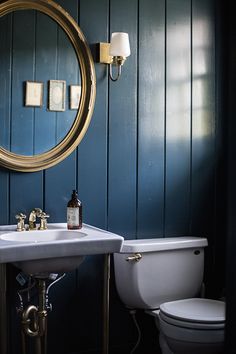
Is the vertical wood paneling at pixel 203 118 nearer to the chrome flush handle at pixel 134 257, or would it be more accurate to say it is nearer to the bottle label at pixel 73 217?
the chrome flush handle at pixel 134 257

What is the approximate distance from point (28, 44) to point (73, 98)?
327mm

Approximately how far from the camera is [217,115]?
2734 millimetres

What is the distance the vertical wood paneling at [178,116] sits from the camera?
102 inches

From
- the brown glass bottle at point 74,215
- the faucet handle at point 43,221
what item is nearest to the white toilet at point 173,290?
the brown glass bottle at point 74,215

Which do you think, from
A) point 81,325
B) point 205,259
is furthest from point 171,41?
point 81,325

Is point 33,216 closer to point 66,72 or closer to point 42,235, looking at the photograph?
point 42,235

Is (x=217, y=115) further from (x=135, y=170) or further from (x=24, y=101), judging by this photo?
(x=24, y=101)

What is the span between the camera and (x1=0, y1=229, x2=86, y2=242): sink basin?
2.06 metres

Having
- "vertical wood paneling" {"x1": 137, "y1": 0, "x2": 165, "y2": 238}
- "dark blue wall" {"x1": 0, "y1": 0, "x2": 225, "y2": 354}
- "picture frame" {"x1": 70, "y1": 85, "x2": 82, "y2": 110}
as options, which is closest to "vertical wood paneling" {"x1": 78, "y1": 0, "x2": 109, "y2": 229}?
"dark blue wall" {"x1": 0, "y1": 0, "x2": 225, "y2": 354}

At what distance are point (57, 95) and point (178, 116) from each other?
71 cm

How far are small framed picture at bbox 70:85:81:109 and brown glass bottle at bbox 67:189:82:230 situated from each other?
47cm

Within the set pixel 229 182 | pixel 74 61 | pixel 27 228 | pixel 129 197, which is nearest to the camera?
pixel 229 182

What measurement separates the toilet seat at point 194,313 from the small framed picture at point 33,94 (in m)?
1.12

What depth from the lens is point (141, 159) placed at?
2504 millimetres
